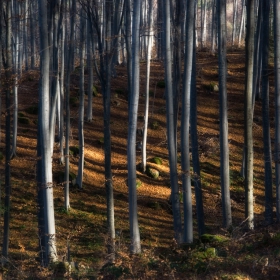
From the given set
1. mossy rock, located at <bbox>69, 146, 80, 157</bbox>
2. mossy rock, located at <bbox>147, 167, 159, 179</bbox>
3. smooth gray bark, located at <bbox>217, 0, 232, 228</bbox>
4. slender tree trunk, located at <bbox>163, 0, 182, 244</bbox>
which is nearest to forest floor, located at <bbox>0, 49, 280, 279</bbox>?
mossy rock, located at <bbox>147, 167, 159, 179</bbox>

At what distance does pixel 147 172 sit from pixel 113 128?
14.5ft

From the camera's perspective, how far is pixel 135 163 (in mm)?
12930

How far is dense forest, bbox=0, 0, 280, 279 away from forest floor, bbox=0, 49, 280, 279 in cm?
6

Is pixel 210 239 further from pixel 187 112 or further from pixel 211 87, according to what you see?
pixel 211 87

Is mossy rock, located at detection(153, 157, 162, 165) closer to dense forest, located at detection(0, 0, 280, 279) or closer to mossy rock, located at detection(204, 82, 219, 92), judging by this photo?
dense forest, located at detection(0, 0, 280, 279)

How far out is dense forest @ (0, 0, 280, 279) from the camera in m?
10.4

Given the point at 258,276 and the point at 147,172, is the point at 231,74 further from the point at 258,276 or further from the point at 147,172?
the point at 258,276

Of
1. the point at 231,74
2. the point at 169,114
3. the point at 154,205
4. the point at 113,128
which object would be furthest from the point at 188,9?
the point at 231,74

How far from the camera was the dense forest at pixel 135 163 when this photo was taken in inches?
411

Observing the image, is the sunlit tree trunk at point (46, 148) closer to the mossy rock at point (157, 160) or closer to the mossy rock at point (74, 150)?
the mossy rock at point (74, 150)

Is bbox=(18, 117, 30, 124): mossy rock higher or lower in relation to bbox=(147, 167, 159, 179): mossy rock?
higher

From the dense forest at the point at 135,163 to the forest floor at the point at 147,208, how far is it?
0.18 ft

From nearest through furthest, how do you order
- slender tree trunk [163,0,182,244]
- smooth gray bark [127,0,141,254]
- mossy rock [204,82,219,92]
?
smooth gray bark [127,0,141,254], slender tree trunk [163,0,182,244], mossy rock [204,82,219,92]

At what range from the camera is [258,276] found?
26.0 ft
